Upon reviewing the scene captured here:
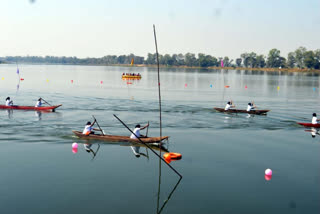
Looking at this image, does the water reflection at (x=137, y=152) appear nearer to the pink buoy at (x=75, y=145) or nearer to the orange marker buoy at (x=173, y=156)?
the orange marker buoy at (x=173, y=156)

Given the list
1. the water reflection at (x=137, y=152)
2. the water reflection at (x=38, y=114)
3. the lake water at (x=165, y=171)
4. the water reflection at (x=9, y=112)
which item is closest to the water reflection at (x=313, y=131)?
the lake water at (x=165, y=171)

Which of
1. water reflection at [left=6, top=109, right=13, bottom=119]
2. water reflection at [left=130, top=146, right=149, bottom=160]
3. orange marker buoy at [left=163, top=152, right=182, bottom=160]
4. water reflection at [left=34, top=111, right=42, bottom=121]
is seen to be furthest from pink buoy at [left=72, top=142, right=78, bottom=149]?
water reflection at [left=6, top=109, right=13, bottom=119]

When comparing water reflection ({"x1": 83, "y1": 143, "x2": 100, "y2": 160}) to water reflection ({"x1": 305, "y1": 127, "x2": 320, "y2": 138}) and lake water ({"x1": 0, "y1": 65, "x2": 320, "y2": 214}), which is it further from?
water reflection ({"x1": 305, "y1": 127, "x2": 320, "y2": 138})

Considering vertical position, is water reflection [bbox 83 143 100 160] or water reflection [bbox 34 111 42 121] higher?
water reflection [bbox 34 111 42 121]

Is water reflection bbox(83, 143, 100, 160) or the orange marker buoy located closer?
the orange marker buoy

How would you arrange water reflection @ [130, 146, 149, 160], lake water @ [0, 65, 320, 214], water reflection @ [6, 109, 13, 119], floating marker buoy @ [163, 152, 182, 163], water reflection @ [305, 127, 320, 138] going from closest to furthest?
lake water @ [0, 65, 320, 214], floating marker buoy @ [163, 152, 182, 163], water reflection @ [130, 146, 149, 160], water reflection @ [305, 127, 320, 138], water reflection @ [6, 109, 13, 119]

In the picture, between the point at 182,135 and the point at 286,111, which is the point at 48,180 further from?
the point at 286,111

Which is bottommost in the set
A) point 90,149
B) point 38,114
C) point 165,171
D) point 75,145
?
point 165,171

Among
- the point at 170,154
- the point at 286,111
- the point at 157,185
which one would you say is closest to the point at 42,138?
the point at 170,154

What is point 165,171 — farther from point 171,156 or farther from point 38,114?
point 38,114

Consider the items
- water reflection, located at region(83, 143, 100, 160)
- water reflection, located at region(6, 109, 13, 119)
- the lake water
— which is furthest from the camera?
water reflection, located at region(6, 109, 13, 119)

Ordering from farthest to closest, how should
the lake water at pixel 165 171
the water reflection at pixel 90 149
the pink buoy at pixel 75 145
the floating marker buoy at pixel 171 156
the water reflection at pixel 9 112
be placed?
the water reflection at pixel 9 112
the pink buoy at pixel 75 145
the water reflection at pixel 90 149
the floating marker buoy at pixel 171 156
the lake water at pixel 165 171

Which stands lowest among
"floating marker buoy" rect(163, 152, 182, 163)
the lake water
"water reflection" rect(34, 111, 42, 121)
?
the lake water

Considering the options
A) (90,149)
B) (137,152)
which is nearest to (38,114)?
(90,149)
